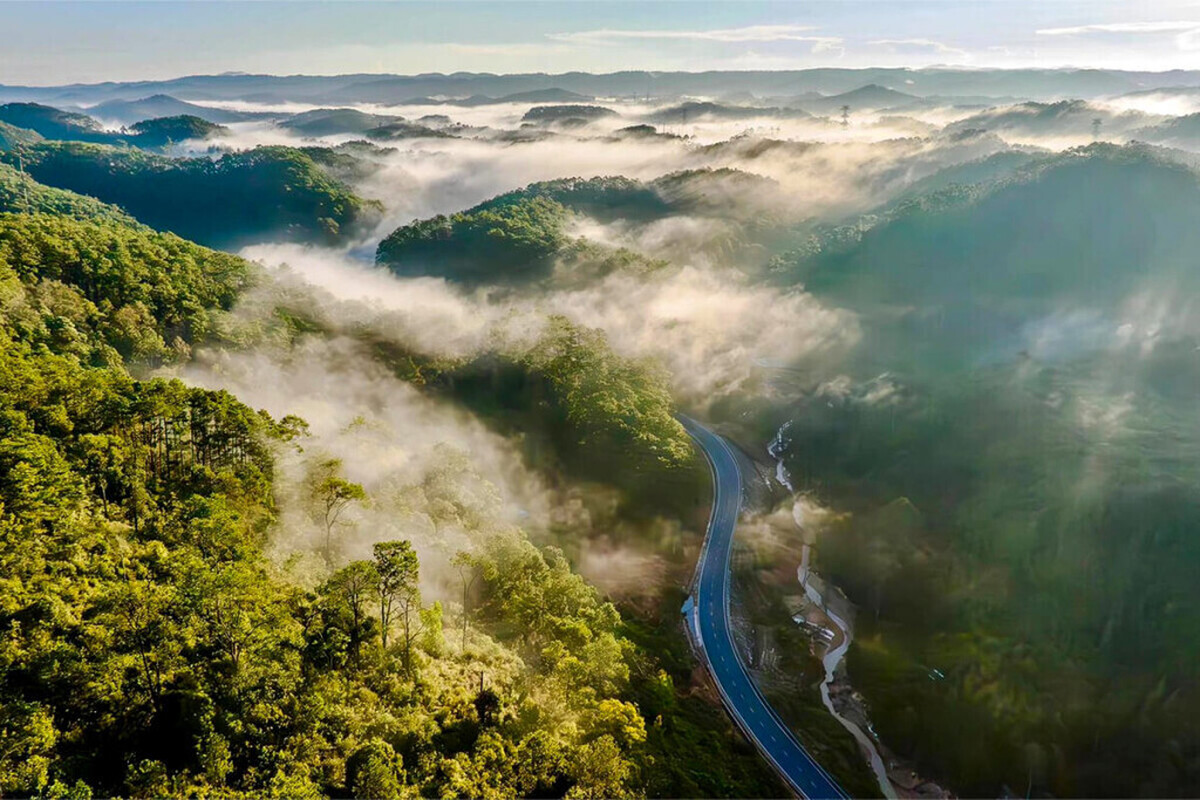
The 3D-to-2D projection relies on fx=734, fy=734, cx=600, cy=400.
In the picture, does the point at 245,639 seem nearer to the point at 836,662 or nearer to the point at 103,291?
the point at 103,291

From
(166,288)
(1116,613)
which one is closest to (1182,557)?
(1116,613)

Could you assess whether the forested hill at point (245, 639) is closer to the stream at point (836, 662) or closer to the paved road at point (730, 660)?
the paved road at point (730, 660)

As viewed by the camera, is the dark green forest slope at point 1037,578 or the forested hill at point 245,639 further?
the dark green forest slope at point 1037,578

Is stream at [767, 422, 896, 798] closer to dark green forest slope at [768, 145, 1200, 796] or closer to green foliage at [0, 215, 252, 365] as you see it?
dark green forest slope at [768, 145, 1200, 796]

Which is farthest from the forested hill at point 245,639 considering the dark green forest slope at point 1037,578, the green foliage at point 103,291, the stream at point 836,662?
the dark green forest slope at point 1037,578

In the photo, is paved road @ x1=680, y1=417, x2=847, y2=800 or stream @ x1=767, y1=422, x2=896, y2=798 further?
stream @ x1=767, y1=422, x2=896, y2=798

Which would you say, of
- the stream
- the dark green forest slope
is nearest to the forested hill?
the stream
